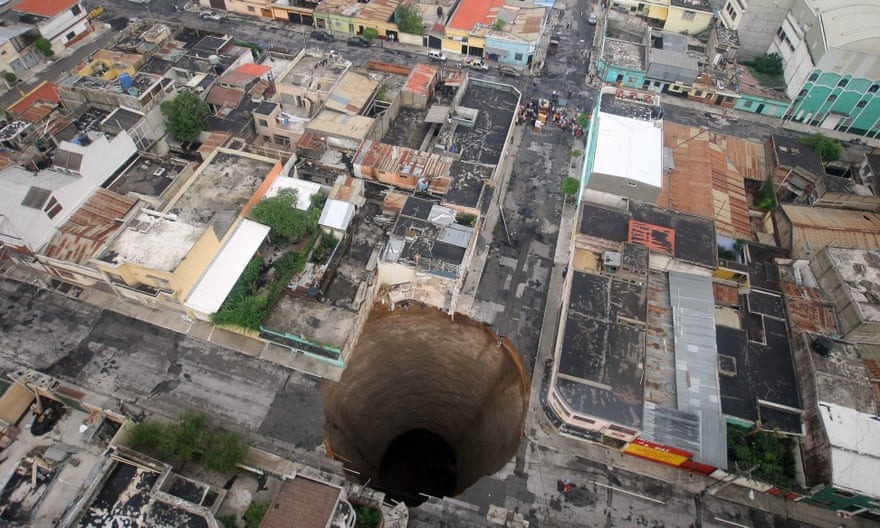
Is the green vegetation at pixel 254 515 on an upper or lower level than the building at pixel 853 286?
lower

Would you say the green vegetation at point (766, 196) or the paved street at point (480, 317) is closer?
the paved street at point (480, 317)

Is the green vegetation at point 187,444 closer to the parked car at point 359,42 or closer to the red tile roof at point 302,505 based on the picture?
the red tile roof at point 302,505

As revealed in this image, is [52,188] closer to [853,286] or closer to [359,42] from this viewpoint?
[359,42]

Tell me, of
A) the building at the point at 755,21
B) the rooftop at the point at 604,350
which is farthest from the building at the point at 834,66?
the rooftop at the point at 604,350

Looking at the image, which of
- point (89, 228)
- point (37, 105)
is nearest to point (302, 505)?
point (89, 228)

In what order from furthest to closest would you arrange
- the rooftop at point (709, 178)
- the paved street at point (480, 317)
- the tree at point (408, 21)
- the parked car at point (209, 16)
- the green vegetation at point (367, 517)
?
1. the parked car at point (209, 16)
2. the tree at point (408, 21)
3. the rooftop at point (709, 178)
4. the paved street at point (480, 317)
5. the green vegetation at point (367, 517)

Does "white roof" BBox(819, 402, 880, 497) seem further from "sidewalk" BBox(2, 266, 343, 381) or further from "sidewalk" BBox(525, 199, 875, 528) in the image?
"sidewalk" BBox(2, 266, 343, 381)
